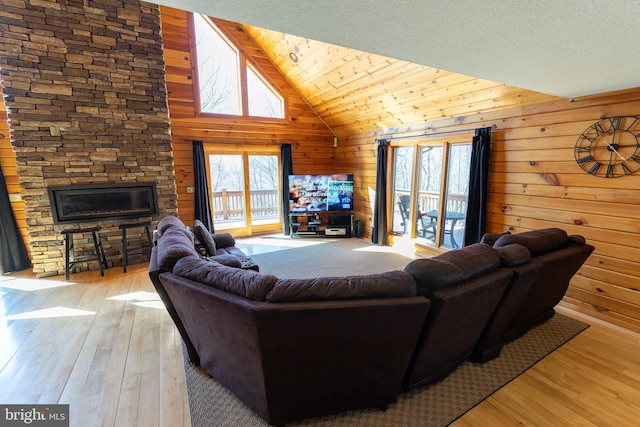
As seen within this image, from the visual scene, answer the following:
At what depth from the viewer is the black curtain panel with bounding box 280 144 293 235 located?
Answer: 6.29 metres

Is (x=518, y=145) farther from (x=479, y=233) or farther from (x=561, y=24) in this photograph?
(x=561, y=24)

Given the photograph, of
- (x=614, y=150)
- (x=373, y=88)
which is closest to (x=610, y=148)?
(x=614, y=150)

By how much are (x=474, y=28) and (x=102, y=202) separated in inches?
198

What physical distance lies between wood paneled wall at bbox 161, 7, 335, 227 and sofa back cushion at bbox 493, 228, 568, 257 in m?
4.94

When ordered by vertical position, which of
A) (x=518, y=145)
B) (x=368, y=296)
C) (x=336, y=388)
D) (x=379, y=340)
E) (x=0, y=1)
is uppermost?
(x=0, y=1)

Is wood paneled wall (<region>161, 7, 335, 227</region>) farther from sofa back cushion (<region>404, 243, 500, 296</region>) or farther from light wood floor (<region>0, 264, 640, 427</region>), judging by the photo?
sofa back cushion (<region>404, 243, 500, 296</region>)

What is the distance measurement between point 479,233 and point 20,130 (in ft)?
20.8

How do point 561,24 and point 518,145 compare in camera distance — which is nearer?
point 561,24

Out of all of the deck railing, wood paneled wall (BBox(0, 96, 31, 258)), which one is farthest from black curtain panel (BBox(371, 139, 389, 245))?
wood paneled wall (BBox(0, 96, 31, 258))

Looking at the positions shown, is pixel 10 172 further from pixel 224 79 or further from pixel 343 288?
pixel 343 288

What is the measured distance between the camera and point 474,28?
4.94 feet

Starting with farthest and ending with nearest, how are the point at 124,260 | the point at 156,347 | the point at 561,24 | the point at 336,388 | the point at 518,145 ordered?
the point at 124,260 < the point at 518,145 < the point at 156,347 < the point at 336,388 < the point at 561,24

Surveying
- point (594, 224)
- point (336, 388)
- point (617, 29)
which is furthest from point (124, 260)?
point (594, 224)

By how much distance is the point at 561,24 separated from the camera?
4.73 ft
